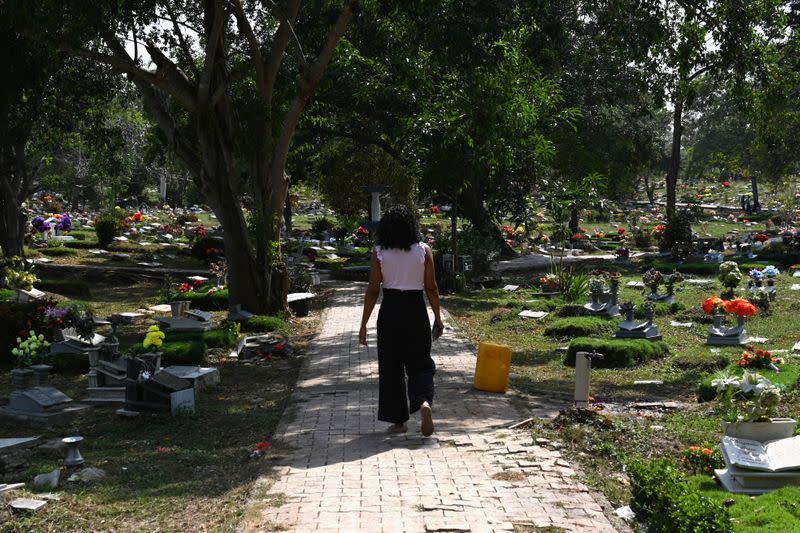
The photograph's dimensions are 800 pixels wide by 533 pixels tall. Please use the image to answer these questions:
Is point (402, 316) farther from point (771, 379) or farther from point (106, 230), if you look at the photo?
point (106, 230)

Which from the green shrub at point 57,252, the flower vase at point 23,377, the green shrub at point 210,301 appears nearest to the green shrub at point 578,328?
the green shrub at point 210,301

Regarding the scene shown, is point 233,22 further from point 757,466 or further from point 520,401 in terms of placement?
point 757,466

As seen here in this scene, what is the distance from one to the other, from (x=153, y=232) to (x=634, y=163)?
67.1 feet

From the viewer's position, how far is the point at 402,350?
7969mm

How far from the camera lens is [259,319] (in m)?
16.3

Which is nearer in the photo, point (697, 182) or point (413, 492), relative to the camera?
point (413, 492)

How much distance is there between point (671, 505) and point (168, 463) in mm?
4166

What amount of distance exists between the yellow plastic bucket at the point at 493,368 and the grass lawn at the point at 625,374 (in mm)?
588

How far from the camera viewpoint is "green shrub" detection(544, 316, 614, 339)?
15352mm

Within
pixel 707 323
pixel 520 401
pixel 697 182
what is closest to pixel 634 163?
pixel 707 323

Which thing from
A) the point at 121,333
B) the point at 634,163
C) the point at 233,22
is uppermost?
the point at 233,22

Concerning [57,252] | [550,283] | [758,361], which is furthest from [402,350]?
[57,252]

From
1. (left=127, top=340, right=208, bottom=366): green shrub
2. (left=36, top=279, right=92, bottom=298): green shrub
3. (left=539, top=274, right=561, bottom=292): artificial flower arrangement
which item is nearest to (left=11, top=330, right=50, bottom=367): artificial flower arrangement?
(left=127, top=340, right=208, bottom=366): green shrub

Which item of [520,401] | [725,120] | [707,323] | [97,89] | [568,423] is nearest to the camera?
[568,423]
